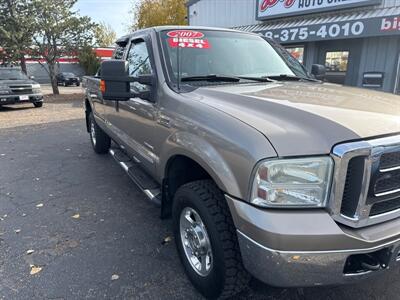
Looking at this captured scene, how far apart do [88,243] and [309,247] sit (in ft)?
7.37

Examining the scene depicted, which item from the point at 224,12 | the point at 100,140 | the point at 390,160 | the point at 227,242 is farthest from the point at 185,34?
the point at 224,12

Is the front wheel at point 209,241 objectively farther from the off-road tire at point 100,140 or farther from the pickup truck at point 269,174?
the off-road tire at point 100,140

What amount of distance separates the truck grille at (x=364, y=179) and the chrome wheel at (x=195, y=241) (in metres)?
0.93

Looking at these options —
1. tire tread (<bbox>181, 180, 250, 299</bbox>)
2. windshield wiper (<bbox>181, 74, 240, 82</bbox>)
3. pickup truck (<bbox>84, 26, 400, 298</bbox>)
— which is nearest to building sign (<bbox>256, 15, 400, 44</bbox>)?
pickup truck (<bbox>84, 26, 400, 298</bbox>)

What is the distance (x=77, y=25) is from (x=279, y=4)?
41.1ft

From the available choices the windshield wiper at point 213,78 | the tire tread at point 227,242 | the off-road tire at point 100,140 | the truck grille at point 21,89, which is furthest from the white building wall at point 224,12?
the tire tread at point 227,242

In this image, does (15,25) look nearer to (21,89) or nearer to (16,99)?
(21,89)

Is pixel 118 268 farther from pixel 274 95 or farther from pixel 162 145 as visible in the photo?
pixel 274 95

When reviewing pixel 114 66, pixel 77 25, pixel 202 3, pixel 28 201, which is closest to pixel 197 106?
pixel 114 66

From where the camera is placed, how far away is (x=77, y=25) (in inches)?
717

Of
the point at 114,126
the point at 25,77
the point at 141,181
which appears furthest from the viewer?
the point at 25,77

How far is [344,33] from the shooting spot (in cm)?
830

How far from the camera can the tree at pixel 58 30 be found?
17328 millimetres

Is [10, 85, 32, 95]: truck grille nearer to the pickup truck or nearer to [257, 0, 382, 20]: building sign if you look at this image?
[257, 0, 382, 20]: building sign
